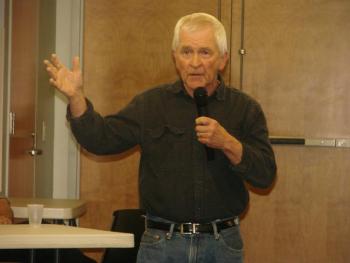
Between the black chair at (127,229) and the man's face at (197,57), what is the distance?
1.35 metres

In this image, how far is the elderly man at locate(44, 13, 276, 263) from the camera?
177cm

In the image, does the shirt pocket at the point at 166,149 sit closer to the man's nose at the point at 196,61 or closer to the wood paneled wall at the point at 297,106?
the man's nose at the point at 196,61

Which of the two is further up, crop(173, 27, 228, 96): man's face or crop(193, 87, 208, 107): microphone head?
crop(173, 27, 228, 96): man's face

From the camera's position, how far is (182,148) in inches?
72.2

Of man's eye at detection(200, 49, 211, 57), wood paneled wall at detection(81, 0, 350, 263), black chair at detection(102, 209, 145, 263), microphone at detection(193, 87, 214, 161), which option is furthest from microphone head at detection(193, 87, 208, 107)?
wood paneled wall at detection(81, 0, 350, 263)

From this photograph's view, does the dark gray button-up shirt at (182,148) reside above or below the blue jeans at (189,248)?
above

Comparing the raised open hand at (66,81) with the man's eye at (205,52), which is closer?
the raised open hand at (66,81)

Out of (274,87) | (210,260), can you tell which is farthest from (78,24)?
(210,260)

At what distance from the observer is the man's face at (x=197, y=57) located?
6.16 ft

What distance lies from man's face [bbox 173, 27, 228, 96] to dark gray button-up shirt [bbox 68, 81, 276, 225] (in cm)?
5

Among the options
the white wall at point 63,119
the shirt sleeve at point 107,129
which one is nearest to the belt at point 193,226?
the shirt sleeve at point 107,129

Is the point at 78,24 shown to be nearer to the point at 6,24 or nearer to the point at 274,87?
the point at 6,24

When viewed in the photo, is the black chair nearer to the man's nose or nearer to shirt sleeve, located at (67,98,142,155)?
shirt sleeve, located at (67,98,142,155)

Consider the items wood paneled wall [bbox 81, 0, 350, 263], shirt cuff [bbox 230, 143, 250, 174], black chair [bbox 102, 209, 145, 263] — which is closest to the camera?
shirt cuff [bbox 230, 143, 250, 174]
